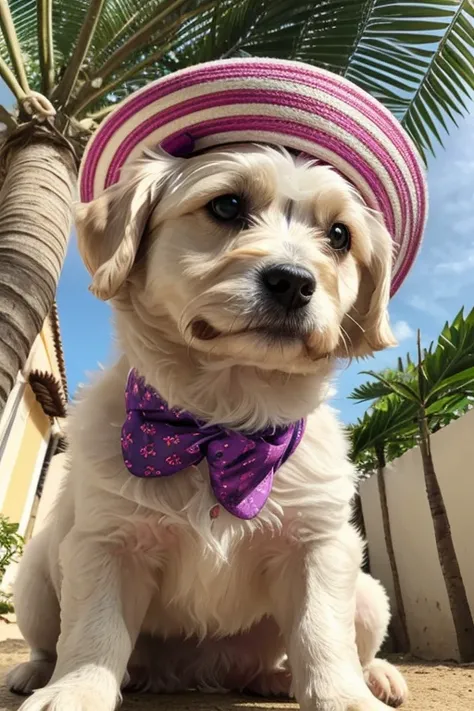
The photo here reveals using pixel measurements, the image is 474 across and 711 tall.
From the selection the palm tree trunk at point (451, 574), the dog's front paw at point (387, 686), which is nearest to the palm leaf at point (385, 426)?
the palm tree trunk at point (451, 574)

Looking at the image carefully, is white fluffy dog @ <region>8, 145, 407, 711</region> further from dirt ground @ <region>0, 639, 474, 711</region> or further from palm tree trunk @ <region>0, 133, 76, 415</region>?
palm tree trunk @ <region>0, 133, 76, 415</region>

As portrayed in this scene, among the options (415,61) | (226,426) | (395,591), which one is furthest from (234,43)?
(395,591)

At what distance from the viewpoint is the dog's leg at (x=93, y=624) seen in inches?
58.6

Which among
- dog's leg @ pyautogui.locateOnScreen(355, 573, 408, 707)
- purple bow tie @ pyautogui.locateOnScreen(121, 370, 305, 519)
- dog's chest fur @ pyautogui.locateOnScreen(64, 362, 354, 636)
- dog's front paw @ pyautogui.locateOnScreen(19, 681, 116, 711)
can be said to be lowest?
dog's front paw @ pyautogui.locateOnScreen(19, 681, 116, 711)

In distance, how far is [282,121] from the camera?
199 centimetres

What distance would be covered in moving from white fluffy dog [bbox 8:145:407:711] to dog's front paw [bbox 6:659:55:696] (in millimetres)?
12

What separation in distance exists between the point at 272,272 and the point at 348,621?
0.97 m

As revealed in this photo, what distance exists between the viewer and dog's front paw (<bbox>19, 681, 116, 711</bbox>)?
1.45 metres

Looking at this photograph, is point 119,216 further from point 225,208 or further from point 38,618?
point 38,618

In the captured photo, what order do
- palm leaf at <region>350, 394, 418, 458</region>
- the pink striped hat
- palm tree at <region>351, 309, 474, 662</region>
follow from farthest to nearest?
palm leaf at <region>350, 394, 418, 458</region>
palm tree at <region>351, 309, 474, 662</region>
the pink striped hat

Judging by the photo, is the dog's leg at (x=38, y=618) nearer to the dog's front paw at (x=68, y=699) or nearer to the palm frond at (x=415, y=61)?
the dog's front paw at (x=68, y=699)

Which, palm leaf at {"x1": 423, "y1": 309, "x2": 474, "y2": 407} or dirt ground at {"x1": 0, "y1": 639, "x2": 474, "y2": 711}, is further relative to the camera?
palm leaf at {"x1": 423, "y1": 309, "x2": 474, "y2": 407}

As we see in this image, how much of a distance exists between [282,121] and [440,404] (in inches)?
253

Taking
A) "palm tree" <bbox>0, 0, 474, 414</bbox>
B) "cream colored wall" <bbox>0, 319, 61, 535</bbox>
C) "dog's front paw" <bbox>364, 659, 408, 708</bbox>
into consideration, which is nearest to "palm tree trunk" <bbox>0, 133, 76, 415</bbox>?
"palm tree" <bbox>0, 0, 474, 414</bbox>
